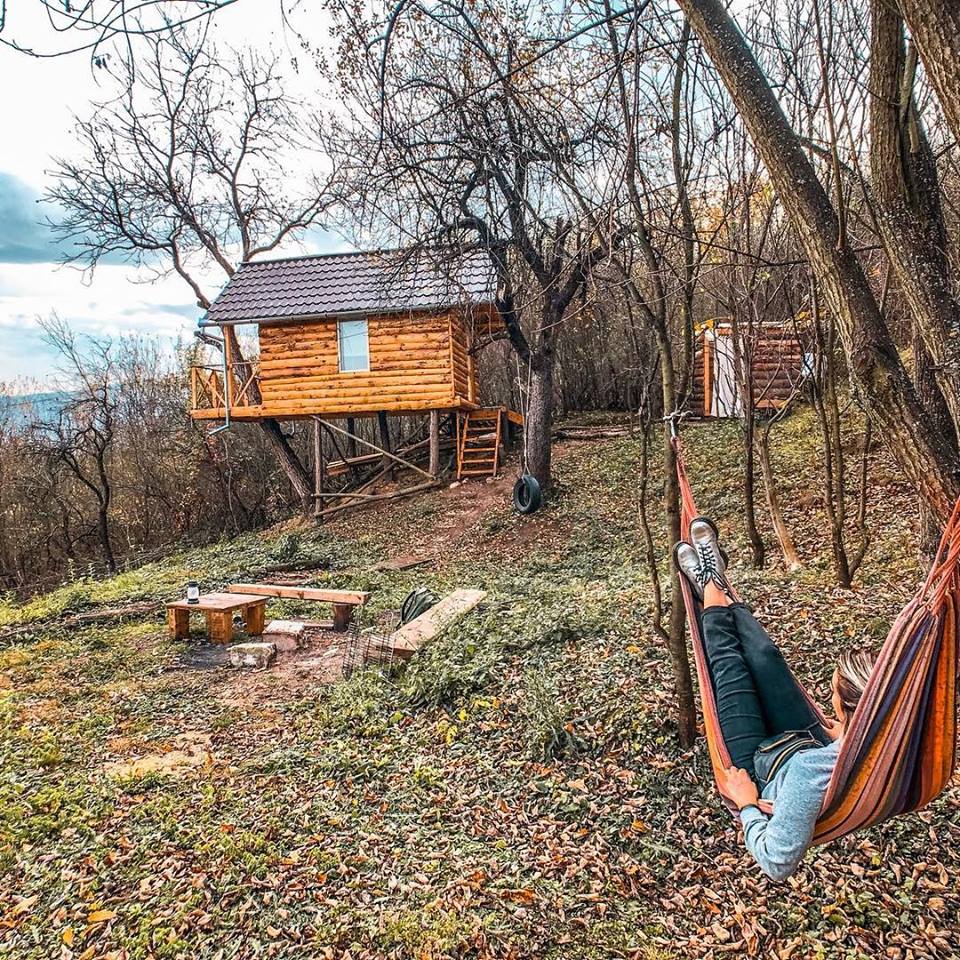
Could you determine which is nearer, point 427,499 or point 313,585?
point 313,585

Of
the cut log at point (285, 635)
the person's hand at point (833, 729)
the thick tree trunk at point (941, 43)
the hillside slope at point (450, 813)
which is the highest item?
the thick tree trunk at point (941, 43)

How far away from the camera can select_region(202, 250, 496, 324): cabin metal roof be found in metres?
14.0

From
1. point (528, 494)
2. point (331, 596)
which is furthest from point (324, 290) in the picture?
point (331, 596)

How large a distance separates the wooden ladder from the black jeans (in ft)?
40.3

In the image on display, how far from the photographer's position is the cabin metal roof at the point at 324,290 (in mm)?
13977

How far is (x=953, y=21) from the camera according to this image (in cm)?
190

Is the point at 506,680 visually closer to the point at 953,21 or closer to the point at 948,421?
the point at 948,421

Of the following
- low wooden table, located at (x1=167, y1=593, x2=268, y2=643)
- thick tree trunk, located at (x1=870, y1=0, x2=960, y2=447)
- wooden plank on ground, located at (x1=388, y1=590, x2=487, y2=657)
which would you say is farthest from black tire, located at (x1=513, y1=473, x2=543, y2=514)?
thick tree trunk, located at (x1=870, y1=0, x2=960, y2=447)

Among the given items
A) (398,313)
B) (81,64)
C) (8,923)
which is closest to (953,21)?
(81,64)

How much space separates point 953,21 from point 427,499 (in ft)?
44.0

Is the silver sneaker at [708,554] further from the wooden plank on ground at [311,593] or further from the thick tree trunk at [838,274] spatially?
the wooden plank on ground at [311,593]

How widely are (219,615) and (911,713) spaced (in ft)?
23.9

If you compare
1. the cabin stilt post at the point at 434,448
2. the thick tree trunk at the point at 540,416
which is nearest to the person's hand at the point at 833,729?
the thick tree trunk at the point at 540,416

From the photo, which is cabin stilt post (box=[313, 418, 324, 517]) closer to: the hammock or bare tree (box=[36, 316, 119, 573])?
bare tree (box=[36, 316, 119, 573])
